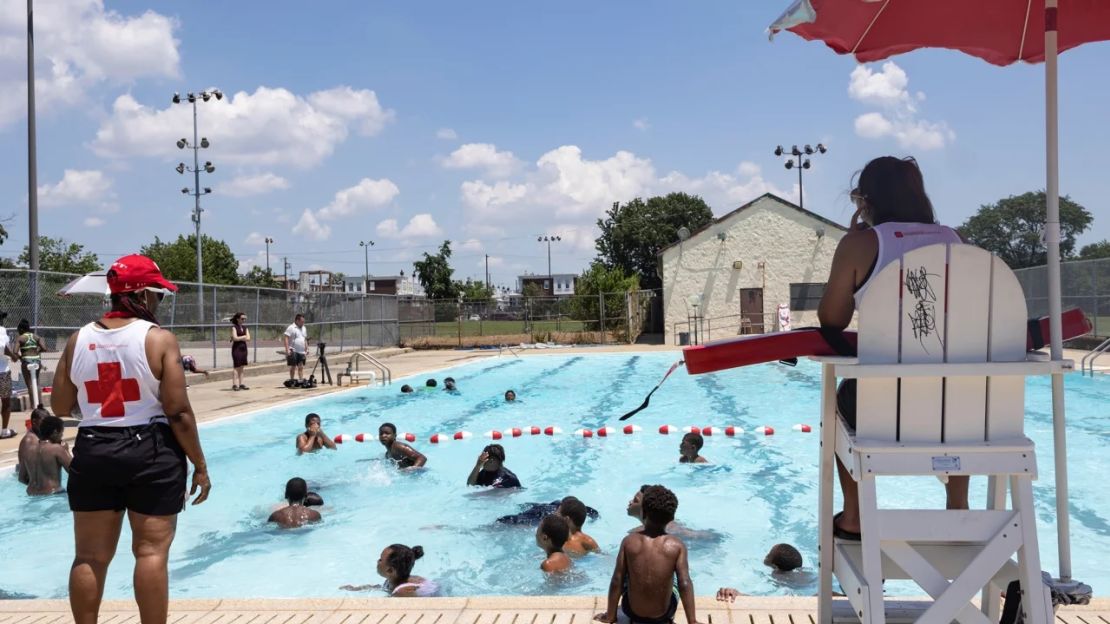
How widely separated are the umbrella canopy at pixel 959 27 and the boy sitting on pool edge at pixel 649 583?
7.77 ft

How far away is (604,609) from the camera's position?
13.4ft

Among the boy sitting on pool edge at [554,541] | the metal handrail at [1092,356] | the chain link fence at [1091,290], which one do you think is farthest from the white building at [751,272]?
the boy sitting on pool edge at [554,541]

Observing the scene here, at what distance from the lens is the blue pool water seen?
7.24 m

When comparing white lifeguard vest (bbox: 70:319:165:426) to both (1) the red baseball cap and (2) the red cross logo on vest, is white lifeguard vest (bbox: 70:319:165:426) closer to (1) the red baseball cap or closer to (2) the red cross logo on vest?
(2) the red cross logo on vest

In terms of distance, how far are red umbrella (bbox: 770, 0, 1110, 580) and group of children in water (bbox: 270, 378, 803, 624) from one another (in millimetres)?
1950

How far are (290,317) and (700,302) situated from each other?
16.3 m

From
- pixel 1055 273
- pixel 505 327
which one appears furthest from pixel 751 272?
Result: pixel 1055 273

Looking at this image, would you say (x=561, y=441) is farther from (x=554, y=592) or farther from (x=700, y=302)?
(x=700, y=302)

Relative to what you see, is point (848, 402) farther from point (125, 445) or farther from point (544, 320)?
point (544, 320)

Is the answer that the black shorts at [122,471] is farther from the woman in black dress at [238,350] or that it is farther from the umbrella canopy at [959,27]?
the woman in black dress at [238,350]

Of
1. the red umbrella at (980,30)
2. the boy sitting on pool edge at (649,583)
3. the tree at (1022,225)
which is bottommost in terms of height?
the boy sitting on pool edge at (649,583)

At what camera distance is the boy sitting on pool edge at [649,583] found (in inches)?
151

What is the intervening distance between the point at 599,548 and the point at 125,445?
15.6 feet

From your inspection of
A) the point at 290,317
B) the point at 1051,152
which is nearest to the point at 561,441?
the point at 1051,152
